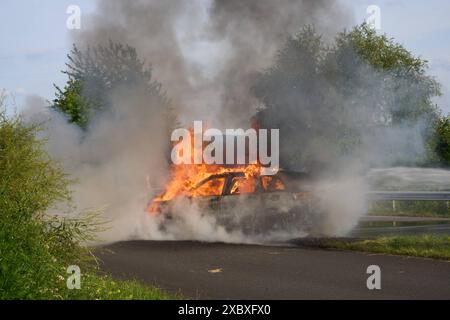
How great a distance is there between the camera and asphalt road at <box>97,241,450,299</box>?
8562mm

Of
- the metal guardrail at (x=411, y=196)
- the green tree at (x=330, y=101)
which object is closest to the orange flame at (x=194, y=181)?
the green tree at (x=330, y=101)

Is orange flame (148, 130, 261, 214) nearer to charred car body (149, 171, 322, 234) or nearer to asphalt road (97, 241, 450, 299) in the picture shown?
charred car body (149, 171, 322, 234)

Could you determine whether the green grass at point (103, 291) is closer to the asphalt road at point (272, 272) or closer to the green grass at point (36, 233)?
the green grass at point (36, 233)

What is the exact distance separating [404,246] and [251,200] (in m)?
3.69

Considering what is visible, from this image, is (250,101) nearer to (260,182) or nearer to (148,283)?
(260,182)

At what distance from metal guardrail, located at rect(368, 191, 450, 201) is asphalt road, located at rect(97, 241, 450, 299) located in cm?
783

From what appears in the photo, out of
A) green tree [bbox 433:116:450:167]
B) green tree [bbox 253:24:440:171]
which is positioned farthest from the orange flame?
green tree [bbox 433:116:450:167]

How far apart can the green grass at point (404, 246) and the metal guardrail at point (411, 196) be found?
22.7 feet

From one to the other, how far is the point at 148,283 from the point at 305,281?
2.06 metres

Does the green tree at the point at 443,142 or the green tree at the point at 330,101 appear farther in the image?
the green tree at the point at 443,142

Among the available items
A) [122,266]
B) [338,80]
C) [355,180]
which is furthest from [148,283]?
[338,80]

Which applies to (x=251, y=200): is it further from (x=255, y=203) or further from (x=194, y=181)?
(x=194, y=181)

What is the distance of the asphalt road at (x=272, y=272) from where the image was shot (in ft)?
28.1

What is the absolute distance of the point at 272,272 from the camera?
1026 cm
